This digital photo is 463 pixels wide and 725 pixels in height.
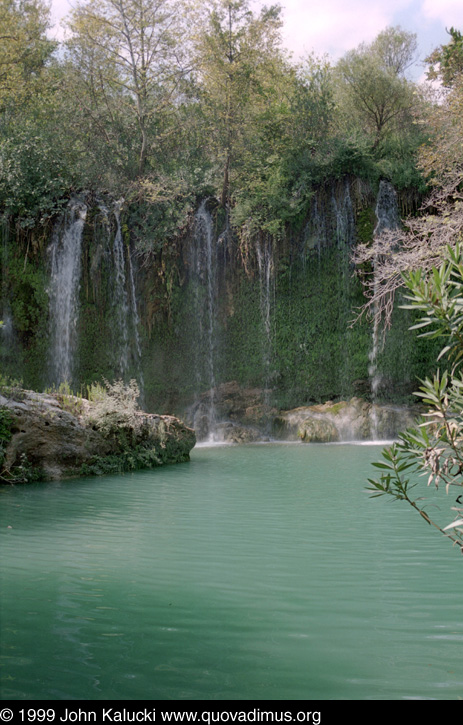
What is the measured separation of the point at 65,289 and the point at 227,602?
18352mm

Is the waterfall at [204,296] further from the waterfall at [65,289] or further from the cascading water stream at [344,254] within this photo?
the cascading water stream at [344,254]

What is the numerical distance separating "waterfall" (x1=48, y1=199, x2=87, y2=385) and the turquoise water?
1392 cm

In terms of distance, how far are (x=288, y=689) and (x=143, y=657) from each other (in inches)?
30.1

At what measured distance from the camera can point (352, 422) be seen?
1838 centimetres

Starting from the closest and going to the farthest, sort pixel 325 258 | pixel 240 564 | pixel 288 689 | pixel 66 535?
pixel 288 689, pixel 240 564, pixel 66 535, pixel 325 258

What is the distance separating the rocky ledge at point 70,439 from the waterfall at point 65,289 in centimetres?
965

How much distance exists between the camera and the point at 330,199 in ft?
69.2

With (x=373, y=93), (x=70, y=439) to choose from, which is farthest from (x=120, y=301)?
(x=373, y=93)

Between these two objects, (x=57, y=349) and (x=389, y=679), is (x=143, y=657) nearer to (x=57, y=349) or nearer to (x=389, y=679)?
(x=389, y=679)

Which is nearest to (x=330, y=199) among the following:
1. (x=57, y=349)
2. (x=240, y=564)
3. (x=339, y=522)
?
(x=57, y=349)

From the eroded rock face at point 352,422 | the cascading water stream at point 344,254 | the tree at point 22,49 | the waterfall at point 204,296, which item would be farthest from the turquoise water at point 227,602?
the tree at point 22,49

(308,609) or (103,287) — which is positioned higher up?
(103,287)

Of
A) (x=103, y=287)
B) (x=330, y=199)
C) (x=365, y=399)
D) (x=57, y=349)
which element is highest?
(x=330, y=199)

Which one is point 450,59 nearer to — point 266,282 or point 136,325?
point 266,282
